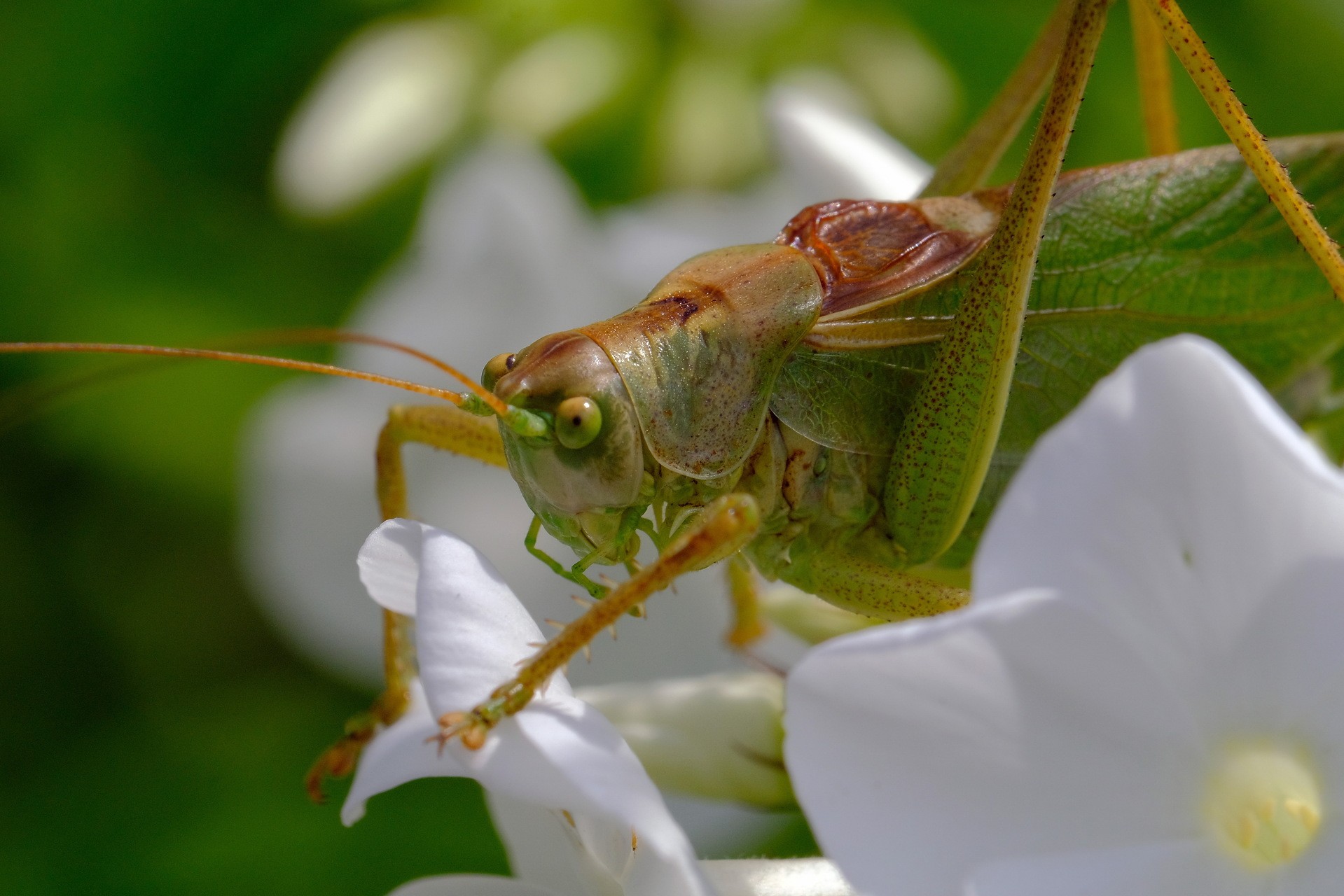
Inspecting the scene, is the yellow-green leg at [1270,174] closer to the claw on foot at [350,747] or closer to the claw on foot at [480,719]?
the claw on foot at [480,719]

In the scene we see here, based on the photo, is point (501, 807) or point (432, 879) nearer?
point (432, 879)

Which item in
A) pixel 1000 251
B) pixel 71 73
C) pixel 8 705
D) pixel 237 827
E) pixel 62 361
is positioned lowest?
pixel 237 827

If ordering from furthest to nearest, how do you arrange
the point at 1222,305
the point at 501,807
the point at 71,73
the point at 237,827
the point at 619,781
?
the point at 71,73 < the point at 237,827 < the point at 1222,305 < the point at 501,807 < the point at 619,781

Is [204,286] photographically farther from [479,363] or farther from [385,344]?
Answer: [385,344]

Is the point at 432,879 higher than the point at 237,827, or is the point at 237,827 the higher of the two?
the point at 432,879

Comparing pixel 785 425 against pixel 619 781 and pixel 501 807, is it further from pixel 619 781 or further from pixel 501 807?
pixel 619 781

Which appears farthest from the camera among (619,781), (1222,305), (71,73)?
(71,73)

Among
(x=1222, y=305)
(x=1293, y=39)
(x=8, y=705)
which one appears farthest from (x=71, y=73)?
(x=1293, y=39)

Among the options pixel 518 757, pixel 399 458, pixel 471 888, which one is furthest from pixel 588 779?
pixel 399 458

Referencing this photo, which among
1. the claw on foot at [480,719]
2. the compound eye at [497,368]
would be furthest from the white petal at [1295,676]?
the compound eye at [497,368]
